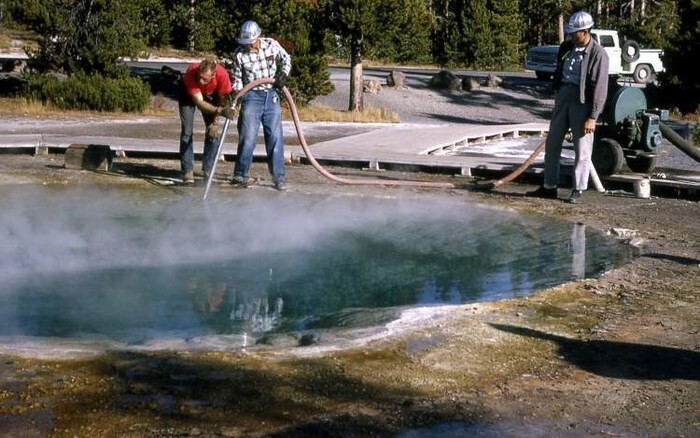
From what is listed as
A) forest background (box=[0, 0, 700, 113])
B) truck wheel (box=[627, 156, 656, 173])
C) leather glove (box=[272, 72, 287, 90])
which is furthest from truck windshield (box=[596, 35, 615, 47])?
leather glove (box=[272, 72, 287, 90])

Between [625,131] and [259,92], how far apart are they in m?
4.19

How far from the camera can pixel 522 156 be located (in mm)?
16219

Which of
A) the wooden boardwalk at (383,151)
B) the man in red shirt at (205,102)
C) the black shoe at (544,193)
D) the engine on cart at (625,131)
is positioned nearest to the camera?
the man in red shirt at (205,102)

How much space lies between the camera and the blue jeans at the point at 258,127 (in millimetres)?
11781

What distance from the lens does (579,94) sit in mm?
10969

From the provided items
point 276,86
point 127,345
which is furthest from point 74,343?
point 276,86

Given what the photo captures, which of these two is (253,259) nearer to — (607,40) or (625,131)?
(625,131)

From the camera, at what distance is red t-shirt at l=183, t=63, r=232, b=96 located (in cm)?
1184

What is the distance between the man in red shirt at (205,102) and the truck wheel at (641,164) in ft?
15.6

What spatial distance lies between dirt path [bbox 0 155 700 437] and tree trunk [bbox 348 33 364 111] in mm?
18951

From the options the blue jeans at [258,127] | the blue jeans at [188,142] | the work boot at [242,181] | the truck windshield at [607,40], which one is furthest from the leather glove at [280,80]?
the truck windshield at [607,40]

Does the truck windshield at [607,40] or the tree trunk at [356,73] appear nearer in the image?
the tree trunk at [356,73]

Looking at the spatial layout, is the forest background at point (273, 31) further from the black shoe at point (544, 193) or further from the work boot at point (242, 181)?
the black shoe at point (544, 193)

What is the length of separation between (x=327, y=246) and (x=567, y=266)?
6.68ft
